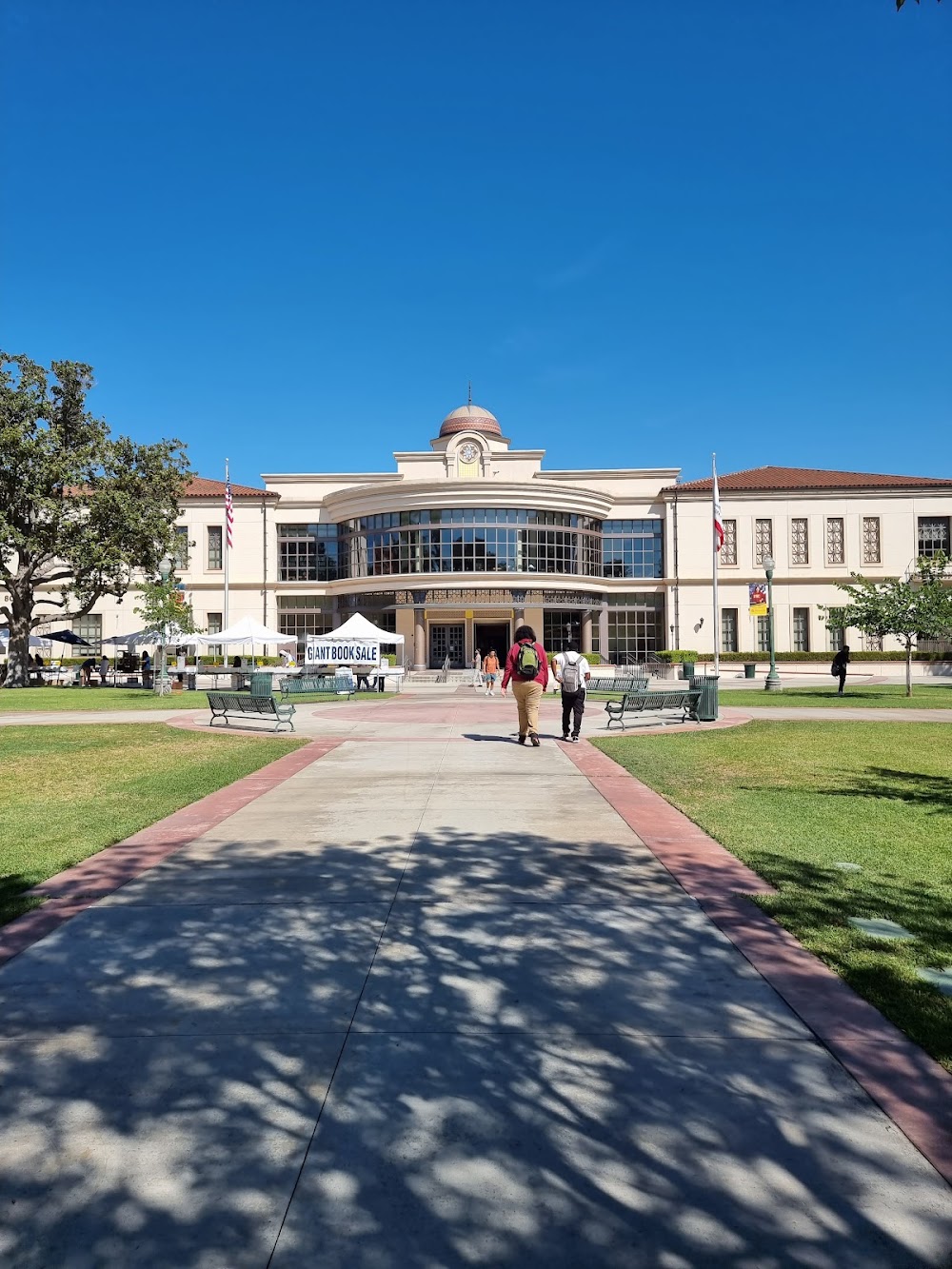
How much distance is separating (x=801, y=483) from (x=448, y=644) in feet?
81.4

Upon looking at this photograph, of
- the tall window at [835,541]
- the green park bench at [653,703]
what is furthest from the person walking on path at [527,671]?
the tall window at [835,541]

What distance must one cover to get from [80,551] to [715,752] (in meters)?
31.9

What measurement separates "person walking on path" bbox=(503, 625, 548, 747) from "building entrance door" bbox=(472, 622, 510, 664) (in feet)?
123

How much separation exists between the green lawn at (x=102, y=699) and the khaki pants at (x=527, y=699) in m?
13.0

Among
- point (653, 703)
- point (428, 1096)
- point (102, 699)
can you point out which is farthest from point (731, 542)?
point (428, 1096)

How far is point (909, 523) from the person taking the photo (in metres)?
51.5

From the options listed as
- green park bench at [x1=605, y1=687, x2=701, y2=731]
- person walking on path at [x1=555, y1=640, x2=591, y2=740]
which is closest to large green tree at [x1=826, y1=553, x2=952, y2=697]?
green park bench at [x1=605, y1=687, x2=701, y2=731]

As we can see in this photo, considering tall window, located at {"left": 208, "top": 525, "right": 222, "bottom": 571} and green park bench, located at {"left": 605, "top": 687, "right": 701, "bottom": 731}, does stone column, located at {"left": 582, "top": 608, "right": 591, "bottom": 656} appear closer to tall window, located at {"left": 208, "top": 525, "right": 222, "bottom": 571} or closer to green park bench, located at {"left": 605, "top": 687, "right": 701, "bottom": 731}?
tall window, located at {"left": 208, "top": 525, "right": 222, "bottom": 571}

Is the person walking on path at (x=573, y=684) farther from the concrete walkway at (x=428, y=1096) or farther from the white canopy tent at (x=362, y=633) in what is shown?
the white canopy tent at (x=362, y=633)

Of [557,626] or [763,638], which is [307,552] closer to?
[557,626]

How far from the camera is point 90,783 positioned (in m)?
11.1

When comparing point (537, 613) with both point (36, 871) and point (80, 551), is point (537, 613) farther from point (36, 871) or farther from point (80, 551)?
point (36, 871)

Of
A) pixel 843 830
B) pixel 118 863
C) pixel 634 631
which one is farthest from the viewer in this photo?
pixel 634 631

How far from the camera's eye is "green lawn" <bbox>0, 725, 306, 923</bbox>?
7184 mm
